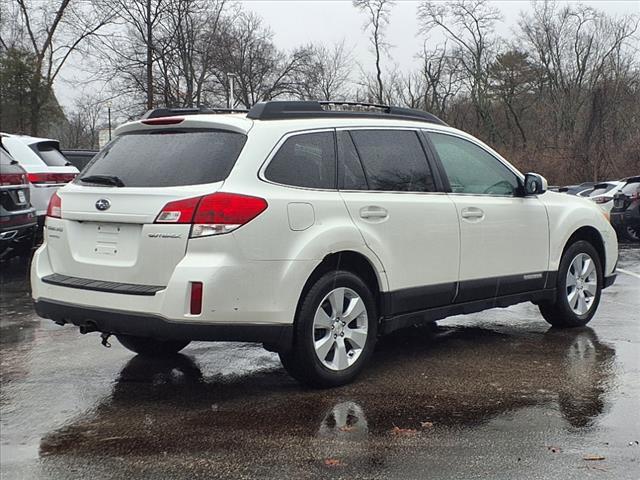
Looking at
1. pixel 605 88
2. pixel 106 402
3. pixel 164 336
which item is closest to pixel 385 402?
pixel 164 336

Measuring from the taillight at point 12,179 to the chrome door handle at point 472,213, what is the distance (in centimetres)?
590

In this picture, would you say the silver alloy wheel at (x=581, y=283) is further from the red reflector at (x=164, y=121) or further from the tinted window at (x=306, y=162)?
the red reflector at (x=164, y=121)

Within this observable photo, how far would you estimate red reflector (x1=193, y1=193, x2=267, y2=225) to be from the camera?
4023mm

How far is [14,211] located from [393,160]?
5.71 meters

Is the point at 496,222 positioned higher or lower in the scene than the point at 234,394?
higher

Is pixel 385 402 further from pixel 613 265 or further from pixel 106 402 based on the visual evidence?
pixel 613 265

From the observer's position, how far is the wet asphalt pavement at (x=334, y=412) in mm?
3379

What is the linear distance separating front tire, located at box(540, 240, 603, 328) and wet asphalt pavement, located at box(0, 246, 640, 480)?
0.83 ft

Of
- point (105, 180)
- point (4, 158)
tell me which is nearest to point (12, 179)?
point (4, 158)

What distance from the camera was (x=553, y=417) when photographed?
4.03m

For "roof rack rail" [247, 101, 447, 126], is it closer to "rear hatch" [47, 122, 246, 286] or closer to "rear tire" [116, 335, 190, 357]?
"rear hatch" [47, 122, 246, 286]

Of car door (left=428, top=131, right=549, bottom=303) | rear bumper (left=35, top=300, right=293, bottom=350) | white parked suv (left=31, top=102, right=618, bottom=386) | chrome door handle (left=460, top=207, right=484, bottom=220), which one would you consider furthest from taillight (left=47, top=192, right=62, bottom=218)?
chrome door handle (left=460, top=207, right=484, bottom=220)

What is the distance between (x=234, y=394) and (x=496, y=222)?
2.50 m

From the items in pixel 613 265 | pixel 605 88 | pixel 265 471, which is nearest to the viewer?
pixel 265 471
